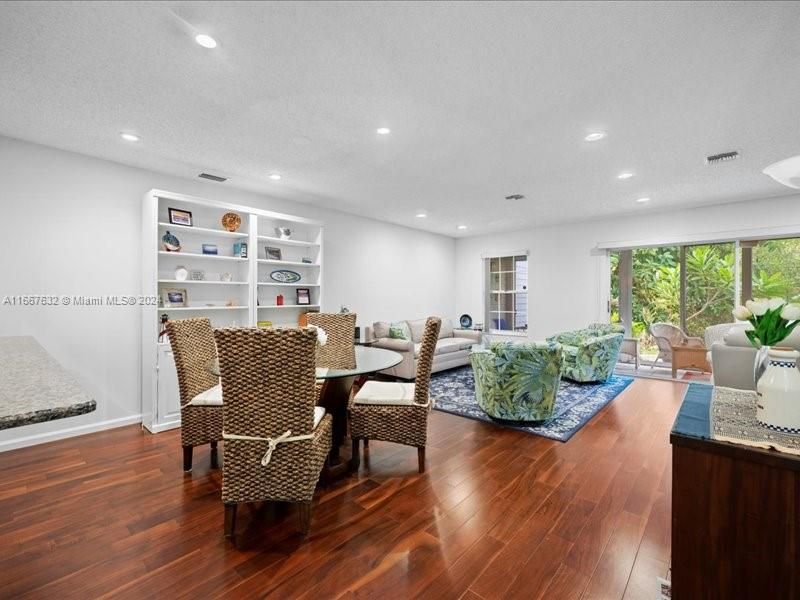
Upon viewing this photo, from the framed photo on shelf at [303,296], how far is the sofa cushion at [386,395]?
7.72 feet

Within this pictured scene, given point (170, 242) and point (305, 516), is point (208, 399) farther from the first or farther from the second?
point (170, 242)

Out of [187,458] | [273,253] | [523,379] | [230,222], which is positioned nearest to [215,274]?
[230,222]

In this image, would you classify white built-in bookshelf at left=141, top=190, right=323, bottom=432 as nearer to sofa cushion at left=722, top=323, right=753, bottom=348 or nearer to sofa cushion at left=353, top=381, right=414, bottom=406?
sofa cushion at left=353, top=381, right=414, bottom=406

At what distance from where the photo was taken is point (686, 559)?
121 cm

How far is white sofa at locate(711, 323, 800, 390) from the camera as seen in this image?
2672 mm

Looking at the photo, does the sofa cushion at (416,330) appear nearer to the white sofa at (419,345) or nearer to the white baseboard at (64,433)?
the white sofa at (419,345)

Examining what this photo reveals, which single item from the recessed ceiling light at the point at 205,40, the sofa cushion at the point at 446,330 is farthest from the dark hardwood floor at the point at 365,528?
the sofa cushion at the point at 446,330

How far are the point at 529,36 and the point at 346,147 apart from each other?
71.4 inches

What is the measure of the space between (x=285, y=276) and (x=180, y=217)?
139cm

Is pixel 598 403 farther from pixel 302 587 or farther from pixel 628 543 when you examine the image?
pixel 302 587

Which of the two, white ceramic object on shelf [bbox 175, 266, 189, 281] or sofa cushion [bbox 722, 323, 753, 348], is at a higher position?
white ceramic object on shelf [bbox 175, 266, 189, 281]

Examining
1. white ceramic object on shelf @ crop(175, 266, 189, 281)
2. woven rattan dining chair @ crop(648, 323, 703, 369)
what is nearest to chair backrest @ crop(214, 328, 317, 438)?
white ceramic object on shelf @ crop(175, 266, 189, 281)

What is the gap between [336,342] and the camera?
10.7ft

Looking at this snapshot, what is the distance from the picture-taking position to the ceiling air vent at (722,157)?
3.36 metres
